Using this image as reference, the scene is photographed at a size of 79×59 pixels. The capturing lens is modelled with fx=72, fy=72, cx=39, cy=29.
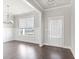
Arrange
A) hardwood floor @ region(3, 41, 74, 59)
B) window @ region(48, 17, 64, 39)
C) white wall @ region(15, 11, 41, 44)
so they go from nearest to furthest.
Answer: hardwood floor @ region(3, 41, 74, 59)
window @ region(48, 17, 64, 39)
white wall @ region(15, 11, 41, 44)

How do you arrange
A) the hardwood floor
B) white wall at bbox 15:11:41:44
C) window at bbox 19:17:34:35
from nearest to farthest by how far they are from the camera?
the hardwood floor, white wall at bbox 15:11:41:44, window at bbox 19:17:34:35

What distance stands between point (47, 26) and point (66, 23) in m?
1.38

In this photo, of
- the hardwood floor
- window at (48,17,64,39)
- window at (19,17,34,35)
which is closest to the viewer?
the hardwood floor

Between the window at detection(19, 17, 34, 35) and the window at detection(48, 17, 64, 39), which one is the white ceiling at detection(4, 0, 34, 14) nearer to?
the window at detection(19, 17, 34, 35)

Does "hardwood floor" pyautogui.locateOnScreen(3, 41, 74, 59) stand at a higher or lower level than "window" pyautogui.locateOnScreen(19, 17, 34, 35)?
lower

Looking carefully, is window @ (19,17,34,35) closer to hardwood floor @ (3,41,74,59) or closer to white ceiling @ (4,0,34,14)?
white ceiling @ (4,0,34,14)

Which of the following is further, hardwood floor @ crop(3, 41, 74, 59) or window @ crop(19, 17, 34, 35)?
window @ crop(19, 17, 34, 35)

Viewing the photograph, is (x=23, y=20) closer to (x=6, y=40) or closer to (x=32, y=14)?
(x=32, y=14)

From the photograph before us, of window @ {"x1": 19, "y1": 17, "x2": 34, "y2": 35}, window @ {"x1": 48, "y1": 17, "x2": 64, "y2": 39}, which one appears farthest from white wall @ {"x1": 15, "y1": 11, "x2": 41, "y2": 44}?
window @ {"x1": 48, "y1": 17, "x2": 64, "y2": 39}

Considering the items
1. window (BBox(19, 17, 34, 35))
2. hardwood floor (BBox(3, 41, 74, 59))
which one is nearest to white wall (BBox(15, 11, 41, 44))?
window (BBox(19, 17, 34, 35))

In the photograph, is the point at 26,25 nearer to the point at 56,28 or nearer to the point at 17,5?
the point at 17,5

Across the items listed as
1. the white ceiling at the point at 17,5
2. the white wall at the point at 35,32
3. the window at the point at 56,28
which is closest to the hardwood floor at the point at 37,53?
the window at the point at 56,28

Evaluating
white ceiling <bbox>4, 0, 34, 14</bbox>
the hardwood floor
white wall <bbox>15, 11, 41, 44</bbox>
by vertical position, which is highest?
white ceiling <bbox>4, 0, 34, 14</bbox>
